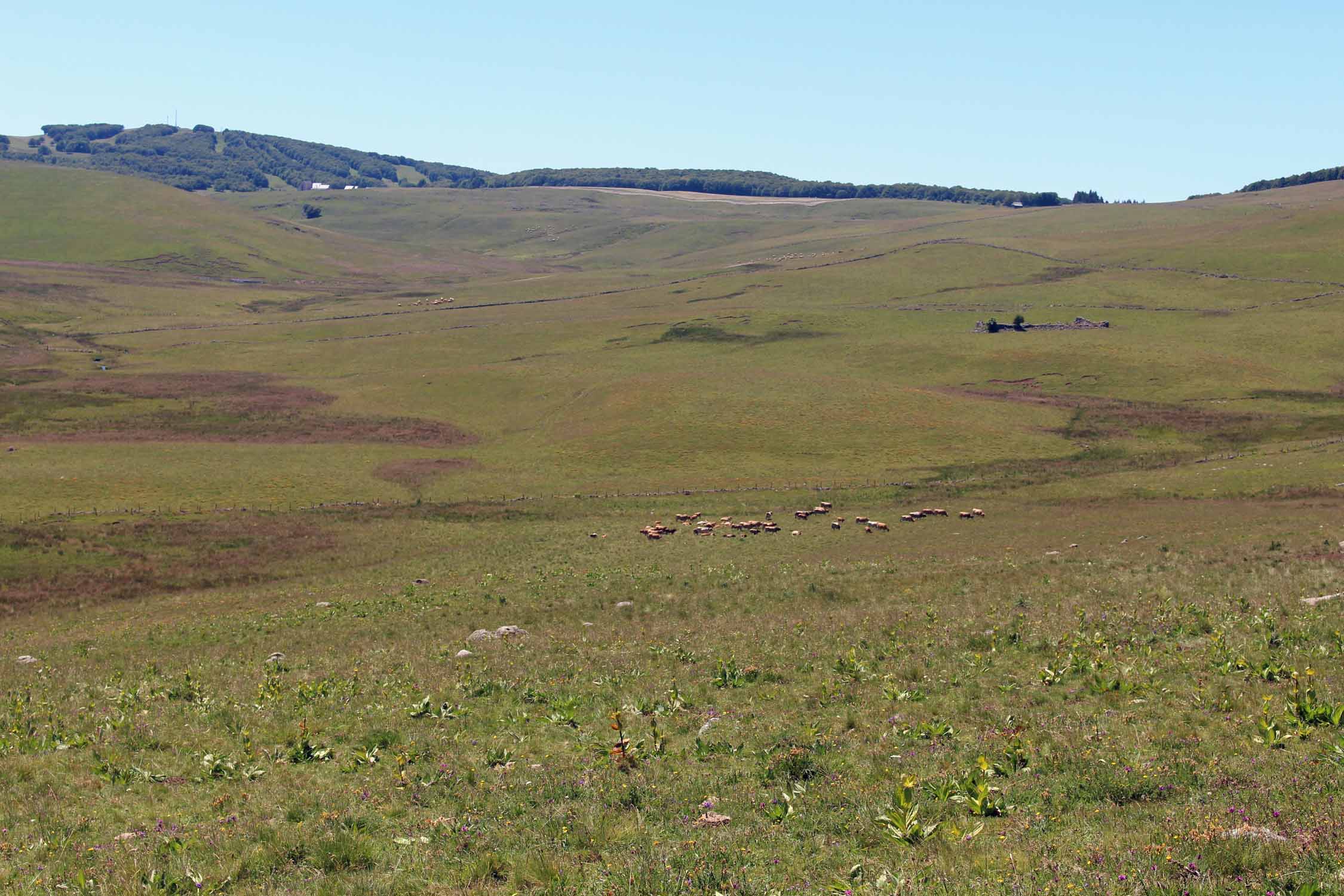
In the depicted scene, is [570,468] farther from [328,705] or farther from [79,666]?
[328,705]

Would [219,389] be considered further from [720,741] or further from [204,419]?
[720,741]

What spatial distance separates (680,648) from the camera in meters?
24.3

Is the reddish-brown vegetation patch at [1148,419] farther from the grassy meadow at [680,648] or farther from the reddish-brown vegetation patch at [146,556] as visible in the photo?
the reddish-brown vegetation patch at [146,556]

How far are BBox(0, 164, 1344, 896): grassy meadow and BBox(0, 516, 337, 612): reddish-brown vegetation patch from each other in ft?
1.20

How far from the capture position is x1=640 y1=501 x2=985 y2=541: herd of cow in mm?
54531

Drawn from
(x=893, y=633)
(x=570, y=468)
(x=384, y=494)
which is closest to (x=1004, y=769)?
(x=893, y=633)

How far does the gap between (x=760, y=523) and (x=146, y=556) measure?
33.2 metres

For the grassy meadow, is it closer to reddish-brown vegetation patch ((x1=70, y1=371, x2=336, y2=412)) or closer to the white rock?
the white rock

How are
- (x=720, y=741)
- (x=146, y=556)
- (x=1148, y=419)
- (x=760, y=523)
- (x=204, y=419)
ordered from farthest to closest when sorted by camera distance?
(x=204, y=419)
(x=1148, y=419)
(x=760, y=523)
(x=146, y=556)
(x=720, y=741)

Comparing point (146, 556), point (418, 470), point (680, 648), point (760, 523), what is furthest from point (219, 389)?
point (680, 648)

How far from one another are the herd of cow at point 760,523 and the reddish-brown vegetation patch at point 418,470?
914 inches

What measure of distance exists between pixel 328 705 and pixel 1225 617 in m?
20.1

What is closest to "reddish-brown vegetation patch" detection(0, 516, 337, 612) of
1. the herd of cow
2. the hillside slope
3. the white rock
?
the hillside slope

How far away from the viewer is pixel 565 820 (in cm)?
1292
